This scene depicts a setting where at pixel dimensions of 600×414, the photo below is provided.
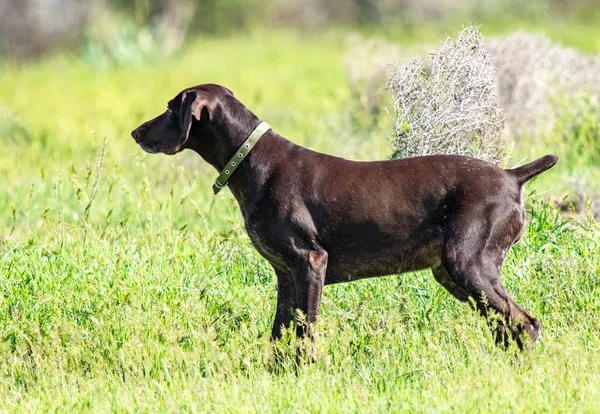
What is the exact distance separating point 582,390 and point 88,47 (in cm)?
1625

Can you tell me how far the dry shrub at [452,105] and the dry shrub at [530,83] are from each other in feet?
12.2

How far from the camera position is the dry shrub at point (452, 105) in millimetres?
6598

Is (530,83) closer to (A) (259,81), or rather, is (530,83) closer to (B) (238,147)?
(B) (238,147)

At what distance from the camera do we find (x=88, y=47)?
63.9 ft

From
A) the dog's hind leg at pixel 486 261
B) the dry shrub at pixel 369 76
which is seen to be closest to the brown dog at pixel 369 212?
the dog's hind leg at pixel 486 261

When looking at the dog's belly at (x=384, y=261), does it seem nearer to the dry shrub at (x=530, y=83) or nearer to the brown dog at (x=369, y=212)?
the brown dog at (x=369, y=212)

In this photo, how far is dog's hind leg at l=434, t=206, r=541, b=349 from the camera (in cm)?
523

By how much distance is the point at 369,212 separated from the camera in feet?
17.7

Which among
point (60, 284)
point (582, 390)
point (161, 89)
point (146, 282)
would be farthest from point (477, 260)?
point (161, 89)

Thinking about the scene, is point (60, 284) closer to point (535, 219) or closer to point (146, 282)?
point (146, 282)

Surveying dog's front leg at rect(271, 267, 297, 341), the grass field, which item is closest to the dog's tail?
the grass field

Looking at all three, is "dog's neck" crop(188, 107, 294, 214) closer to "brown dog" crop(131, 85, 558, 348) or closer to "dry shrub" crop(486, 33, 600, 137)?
"brown dog" crop(131, 85, 558, 348)

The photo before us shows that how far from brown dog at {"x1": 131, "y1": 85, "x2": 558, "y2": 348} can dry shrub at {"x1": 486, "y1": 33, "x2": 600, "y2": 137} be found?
5113mm

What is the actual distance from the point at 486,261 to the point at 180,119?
1.81 m
